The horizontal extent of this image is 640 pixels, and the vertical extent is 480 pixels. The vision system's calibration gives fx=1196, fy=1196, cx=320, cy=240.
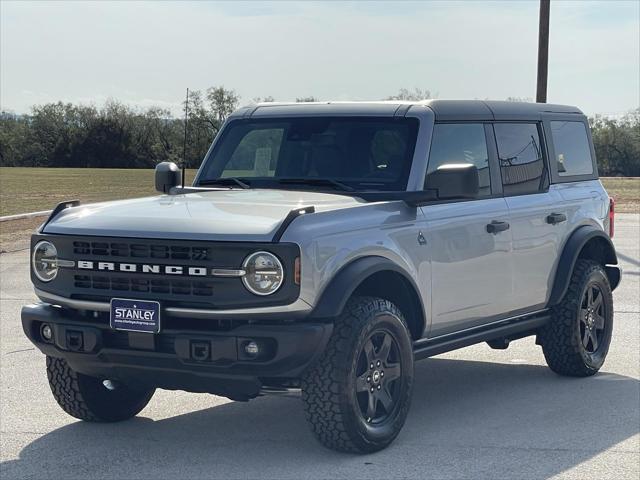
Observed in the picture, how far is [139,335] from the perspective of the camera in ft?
19.7

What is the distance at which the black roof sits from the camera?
7.50m

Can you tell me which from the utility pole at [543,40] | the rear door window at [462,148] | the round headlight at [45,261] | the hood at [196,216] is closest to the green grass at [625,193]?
the utility pole at [543,40]

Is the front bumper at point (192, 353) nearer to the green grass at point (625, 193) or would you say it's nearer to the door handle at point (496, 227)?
the door handle at point (496, 227)

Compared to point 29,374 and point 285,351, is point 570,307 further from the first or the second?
point 29,374

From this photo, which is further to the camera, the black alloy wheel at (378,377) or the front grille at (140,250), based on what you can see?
the black alloy wheel at (378,377)

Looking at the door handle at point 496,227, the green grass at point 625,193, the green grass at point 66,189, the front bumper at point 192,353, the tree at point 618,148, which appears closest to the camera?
the front bumper at point 192,353

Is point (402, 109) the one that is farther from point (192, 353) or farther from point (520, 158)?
point (192, 353)

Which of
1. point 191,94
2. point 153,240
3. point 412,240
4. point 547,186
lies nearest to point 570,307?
point 547,186

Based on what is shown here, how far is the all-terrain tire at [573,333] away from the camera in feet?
27.5

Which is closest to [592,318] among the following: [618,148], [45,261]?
[45,261]

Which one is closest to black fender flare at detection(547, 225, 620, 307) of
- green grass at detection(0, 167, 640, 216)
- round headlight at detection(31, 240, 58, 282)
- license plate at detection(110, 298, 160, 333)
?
license plate at detection(110, 298, 160, 333)

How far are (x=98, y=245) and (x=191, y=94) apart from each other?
208cm

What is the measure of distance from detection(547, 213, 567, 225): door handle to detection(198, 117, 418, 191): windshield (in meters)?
1.42

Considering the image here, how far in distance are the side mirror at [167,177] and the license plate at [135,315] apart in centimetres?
209
